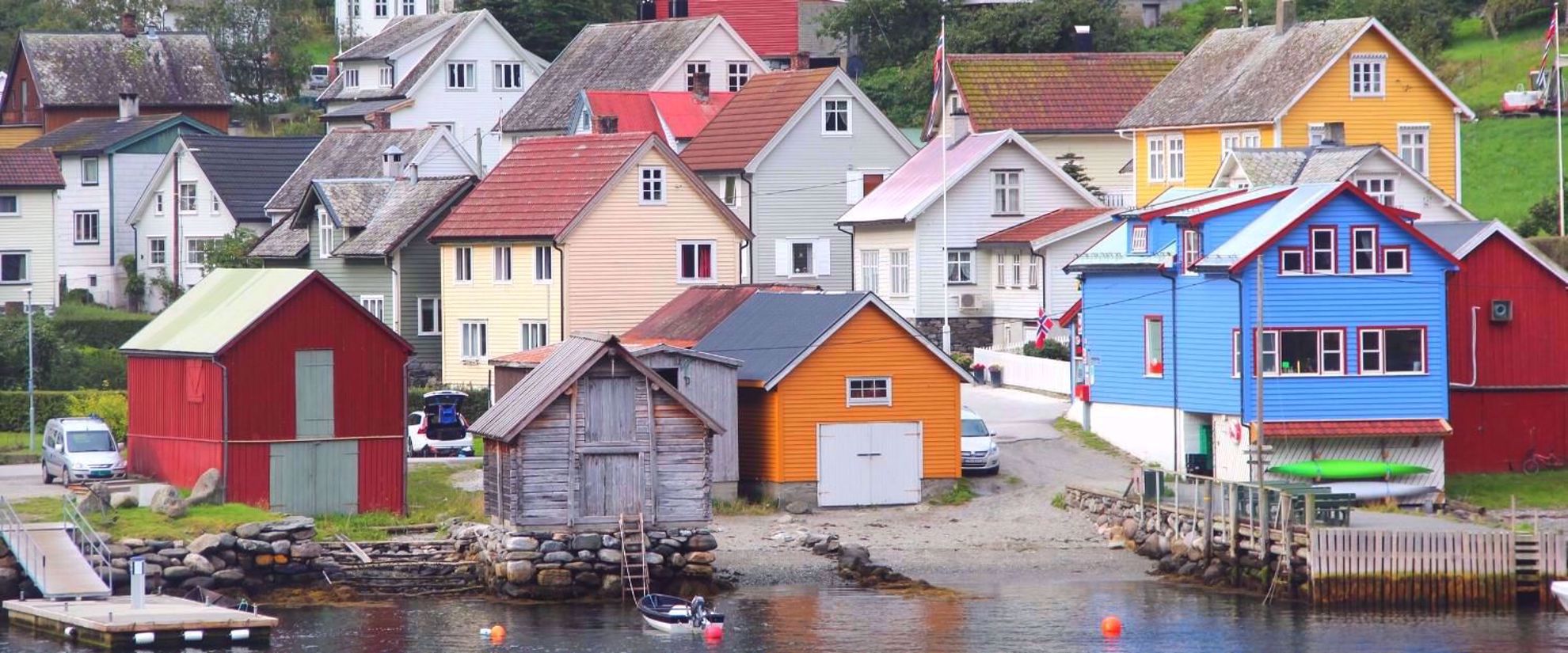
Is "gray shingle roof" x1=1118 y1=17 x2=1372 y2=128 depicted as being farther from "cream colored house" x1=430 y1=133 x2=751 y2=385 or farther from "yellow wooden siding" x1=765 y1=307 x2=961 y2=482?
"yellow wooden siding" x1=765 y1=307 x2=961 y2=482

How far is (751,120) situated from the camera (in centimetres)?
7550

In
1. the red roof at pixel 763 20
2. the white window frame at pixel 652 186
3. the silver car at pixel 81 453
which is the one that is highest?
the red roof at pixel 763 20

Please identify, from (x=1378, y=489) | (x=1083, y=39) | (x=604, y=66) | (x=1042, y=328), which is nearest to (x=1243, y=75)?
(x=1042, y=328)

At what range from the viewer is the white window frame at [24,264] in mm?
82000

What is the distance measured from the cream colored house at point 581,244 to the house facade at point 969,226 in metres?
6.42

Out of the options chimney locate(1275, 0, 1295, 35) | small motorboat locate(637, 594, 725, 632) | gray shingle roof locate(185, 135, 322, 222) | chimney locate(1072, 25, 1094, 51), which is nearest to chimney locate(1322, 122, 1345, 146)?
chimney locate(1275, 0, 1295, 35)

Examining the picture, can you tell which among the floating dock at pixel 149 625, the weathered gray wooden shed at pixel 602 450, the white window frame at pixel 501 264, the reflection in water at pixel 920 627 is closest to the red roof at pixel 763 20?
the white window frame at pixel 501 264

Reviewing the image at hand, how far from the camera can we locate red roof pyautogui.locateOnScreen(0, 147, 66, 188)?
3216 inches

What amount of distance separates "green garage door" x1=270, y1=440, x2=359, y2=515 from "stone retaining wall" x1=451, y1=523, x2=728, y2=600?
15.3 ft

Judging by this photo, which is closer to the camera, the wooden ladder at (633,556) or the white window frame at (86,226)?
the wooden ladder at (633,556)

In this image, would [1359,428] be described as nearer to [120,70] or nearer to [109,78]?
[109,78]

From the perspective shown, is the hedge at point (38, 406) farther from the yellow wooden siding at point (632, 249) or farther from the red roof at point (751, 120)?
the red roof at point (751, 120)

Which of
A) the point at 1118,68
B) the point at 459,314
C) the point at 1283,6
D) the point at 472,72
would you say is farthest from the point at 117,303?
the point at 1283,6

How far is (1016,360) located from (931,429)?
14522 mm
